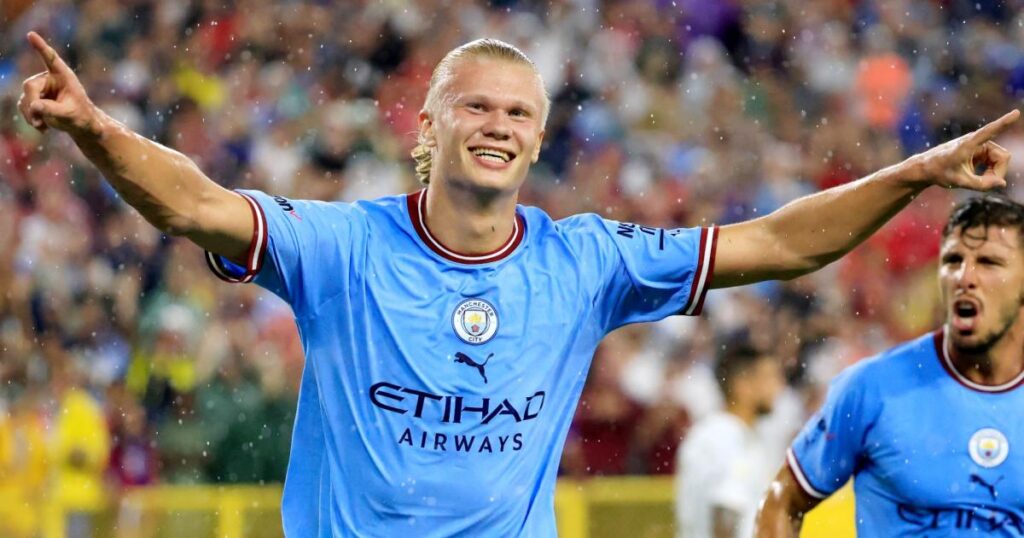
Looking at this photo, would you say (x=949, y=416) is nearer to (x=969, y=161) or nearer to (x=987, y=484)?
(x=987, y=484)

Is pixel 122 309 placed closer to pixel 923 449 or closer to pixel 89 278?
pixel 89 278

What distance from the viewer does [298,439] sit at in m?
4.39

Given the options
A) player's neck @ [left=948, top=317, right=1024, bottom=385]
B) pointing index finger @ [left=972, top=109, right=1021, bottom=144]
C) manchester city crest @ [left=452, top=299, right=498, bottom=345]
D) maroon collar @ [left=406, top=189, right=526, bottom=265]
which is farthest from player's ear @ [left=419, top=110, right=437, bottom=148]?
player's neck @ [left=948, top=317, right=1024, bottom=385]

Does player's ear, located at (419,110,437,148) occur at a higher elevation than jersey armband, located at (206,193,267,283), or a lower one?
higher

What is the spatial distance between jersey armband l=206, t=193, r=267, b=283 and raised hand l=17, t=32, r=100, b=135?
Result: 1.78ft

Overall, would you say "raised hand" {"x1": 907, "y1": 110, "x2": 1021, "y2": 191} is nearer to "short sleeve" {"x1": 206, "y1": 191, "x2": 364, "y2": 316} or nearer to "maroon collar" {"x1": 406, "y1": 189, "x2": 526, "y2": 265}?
"maroon collar" {"x1": 406, "y1": 189, "x2": 526, "y2": 265}

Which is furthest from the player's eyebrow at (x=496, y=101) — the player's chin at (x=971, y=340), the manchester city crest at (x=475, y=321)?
the player's chin at (x=971, y=340)

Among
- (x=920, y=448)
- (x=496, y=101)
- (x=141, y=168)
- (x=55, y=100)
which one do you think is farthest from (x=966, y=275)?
(x=55, y=100)

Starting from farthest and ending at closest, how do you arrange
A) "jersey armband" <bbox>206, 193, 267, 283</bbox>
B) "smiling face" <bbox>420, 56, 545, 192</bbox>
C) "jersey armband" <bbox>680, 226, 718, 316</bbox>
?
"jersey armband" <bbox>680, 226, 718, 316</bbox> → "smiling face" <bbox>420, 56, 545, 192</bbox> → "jersey armband" <bbox>206, 193, 267, 283</bbox>

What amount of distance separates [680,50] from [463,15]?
1825mm

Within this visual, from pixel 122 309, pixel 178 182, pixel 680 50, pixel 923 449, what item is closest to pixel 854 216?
pixel 923 449

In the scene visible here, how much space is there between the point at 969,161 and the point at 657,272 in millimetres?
866

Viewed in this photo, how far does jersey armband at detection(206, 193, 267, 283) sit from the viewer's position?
4.03m

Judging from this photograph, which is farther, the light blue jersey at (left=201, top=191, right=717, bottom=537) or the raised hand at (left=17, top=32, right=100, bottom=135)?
the light blue jersey at (left=201, top=191, right=717, bottom=537)
